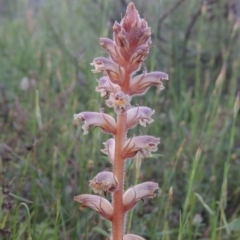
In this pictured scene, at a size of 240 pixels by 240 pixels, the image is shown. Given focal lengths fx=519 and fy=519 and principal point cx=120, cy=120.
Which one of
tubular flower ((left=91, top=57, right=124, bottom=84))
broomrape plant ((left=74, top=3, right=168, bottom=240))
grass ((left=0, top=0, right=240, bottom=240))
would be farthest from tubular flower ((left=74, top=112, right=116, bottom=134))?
grass ((left=0, top=0, right=240, bottom=240))

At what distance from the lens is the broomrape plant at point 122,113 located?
1333 mm

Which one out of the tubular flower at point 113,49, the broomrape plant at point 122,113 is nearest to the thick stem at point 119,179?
the broomrape plant at point 122,113

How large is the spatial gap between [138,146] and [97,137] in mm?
890

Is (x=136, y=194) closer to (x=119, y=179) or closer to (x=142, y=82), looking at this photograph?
(x=119, y=179)

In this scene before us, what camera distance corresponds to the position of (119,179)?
4.43 ft

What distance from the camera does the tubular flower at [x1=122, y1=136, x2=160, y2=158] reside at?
4.45 ft

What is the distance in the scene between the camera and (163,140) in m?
3.10

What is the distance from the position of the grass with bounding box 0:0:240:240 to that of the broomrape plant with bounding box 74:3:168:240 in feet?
0.52

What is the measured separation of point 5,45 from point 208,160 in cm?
204

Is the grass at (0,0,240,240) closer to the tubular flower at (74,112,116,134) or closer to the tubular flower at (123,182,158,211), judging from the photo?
the tubular flower at (123,182,158,211)

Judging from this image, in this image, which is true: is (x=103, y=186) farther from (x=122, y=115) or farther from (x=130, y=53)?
(x=130, y=53)

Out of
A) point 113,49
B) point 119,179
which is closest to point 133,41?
point 113,49

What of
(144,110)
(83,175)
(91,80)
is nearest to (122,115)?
(144,110)

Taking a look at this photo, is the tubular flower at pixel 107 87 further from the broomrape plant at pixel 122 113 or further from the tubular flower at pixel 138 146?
the tubular flower at pixel 138 146
